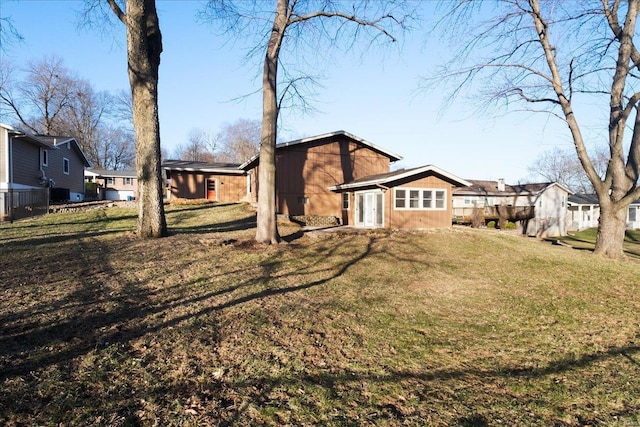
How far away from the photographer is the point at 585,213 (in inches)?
1577

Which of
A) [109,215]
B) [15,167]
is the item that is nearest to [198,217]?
[109,215]

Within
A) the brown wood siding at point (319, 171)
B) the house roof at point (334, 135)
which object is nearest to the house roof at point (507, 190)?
the house roof at point (334, 135)

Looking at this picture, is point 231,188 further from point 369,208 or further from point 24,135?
point 369,208

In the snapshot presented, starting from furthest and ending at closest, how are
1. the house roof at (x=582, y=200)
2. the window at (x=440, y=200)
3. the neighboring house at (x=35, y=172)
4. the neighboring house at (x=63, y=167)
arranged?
1. the house roof at (x=582, y=200)
2. the neighboring house at (x=63, y=167)
3. the window at (x=440, y=200)
4. the neighboring house at (x=35, y=172)

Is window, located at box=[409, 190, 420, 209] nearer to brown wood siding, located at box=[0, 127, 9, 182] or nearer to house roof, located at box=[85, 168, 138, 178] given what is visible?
brown wood siding, located at box=[0, 127, 9, 182]

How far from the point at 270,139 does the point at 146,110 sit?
11.9 ft

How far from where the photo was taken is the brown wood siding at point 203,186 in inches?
1069

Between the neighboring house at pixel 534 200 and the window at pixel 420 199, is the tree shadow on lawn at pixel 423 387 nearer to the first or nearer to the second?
the window at pixel 420 199

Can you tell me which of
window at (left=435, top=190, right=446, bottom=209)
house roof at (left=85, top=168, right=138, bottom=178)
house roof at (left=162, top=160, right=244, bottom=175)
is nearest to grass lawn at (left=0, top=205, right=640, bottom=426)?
window at (left=435, top=190, right=446, bottom=209)

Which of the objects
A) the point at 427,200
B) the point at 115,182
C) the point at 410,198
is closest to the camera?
the point at 410,198

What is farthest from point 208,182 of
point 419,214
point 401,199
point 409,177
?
point 419,214

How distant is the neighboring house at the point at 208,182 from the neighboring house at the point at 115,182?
54.5 ft

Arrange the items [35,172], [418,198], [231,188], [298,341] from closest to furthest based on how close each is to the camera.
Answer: [298,341] → [418,198] → [35,172] → [231,188]

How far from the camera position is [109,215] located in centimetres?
1889
